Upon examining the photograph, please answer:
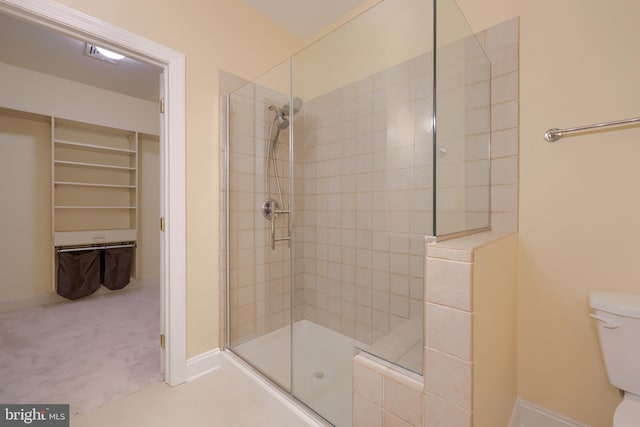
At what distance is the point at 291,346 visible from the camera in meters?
1.66

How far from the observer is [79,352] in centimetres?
197

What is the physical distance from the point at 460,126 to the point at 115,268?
4.12 meters

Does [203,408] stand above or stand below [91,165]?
below

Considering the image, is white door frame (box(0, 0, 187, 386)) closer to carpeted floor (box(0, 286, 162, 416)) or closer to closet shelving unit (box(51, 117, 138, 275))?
carpeted floor (box(0, 286, 162, 416))

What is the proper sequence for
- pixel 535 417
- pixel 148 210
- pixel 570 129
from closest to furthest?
pixel 570 129 → pixel 535 417 → pixel 148 210

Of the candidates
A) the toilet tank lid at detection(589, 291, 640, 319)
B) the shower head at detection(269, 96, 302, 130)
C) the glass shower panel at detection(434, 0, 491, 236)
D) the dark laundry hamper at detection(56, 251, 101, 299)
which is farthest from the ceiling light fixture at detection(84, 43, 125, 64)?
the toilet tank lid at detection(589, 291, 640, 319)

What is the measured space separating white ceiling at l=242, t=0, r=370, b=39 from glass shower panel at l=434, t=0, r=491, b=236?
1158 mm

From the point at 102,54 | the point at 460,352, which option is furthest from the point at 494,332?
the point at 102,54

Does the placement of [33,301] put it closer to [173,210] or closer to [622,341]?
[173,210]

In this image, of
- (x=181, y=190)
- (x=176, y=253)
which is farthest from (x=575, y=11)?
(x=176, y=253)

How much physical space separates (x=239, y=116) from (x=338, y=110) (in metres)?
0.73

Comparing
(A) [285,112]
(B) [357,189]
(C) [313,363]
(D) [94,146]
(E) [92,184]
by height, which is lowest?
(C) [313,363]

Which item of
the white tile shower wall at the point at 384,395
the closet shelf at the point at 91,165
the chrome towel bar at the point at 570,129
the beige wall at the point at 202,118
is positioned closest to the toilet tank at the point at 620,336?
the chrome towel bar at the point at 570,129

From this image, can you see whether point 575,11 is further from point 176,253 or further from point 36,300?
point 36,300
